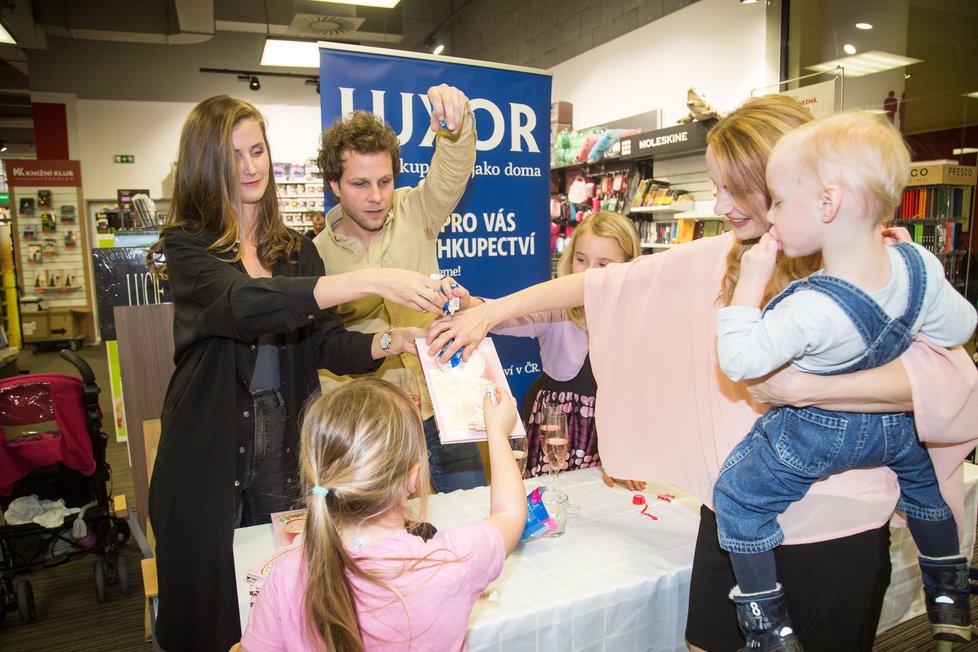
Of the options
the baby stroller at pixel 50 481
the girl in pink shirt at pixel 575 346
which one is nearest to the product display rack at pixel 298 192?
the baby stroller at pixel 50 481

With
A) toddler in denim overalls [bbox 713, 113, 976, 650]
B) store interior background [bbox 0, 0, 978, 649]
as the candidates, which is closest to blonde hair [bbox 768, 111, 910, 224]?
toddler in denim overalls [bbox 713, 113, 976, 650]

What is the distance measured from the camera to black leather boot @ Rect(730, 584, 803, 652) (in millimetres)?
1188

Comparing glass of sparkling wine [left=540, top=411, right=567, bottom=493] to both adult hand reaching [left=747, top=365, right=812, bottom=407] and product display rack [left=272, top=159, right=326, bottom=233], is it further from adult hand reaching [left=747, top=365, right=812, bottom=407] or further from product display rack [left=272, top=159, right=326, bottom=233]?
product display rack [left=272, top=159, right=326, bottom=233]

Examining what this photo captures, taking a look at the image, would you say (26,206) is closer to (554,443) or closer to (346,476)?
(554,443)

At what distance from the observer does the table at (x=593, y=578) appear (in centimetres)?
138

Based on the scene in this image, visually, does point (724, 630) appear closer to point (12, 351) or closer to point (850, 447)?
point (850, 447)

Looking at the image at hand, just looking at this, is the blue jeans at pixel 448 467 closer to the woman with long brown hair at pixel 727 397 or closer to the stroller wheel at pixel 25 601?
the woman with long brown hair at pixel 727 397

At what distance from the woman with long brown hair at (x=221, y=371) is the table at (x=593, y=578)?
0.46 ft

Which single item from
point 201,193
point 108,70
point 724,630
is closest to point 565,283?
point 724,630

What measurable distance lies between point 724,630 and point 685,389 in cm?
52

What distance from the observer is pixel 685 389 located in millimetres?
1445

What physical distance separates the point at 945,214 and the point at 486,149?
408 cm

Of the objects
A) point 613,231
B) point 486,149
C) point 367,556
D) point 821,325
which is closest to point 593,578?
point 367,556

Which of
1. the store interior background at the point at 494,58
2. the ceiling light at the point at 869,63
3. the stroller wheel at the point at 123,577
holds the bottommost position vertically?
the stroller wheel at the point at 123,577
